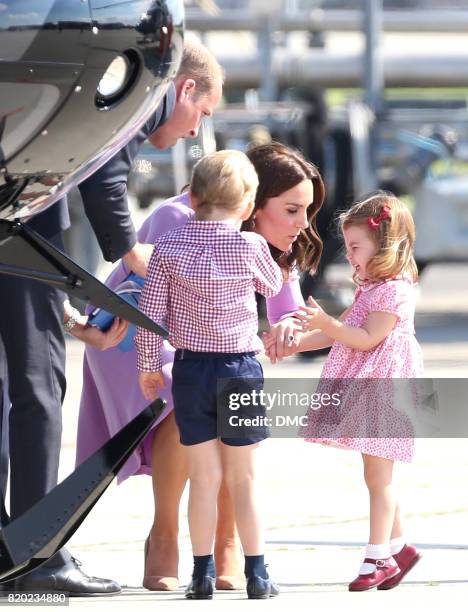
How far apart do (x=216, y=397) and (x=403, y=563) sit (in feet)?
2.78

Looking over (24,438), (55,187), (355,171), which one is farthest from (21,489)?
(355,171)

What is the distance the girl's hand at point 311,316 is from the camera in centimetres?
422

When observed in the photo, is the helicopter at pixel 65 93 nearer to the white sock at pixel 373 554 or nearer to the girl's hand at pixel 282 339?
the girl's hand at pixel 282 339

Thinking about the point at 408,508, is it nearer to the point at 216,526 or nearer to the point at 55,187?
the point at 216,526

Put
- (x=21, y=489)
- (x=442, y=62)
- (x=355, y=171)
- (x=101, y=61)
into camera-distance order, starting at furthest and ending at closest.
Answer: (x=442, y=62) → (x=355, y=171) → (x=21, y=489) → (x=101, y=61)

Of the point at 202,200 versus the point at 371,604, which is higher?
the point at 202,200

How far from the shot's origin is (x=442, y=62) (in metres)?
14.2

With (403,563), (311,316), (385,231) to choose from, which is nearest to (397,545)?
(403,563)

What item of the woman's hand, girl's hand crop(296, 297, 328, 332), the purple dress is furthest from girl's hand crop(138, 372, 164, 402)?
girl's hand crop(296, 297, 328, 332)

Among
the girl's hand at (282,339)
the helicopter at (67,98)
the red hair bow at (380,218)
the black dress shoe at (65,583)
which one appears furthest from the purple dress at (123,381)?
the helicopter at (67,98)

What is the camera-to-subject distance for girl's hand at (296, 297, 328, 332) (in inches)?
166

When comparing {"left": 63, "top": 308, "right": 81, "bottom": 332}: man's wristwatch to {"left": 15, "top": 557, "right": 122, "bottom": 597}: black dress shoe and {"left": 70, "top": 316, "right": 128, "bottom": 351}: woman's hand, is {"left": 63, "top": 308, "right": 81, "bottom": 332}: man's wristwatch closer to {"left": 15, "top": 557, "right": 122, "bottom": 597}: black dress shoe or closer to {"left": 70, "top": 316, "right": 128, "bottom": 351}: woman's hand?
{"left": 70, "top": 316, "right": 128, "bottom": 351}: woman's hand

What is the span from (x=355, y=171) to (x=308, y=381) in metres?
7.42

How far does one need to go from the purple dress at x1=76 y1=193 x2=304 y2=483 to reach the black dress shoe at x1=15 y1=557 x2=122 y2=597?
1.32 feet
